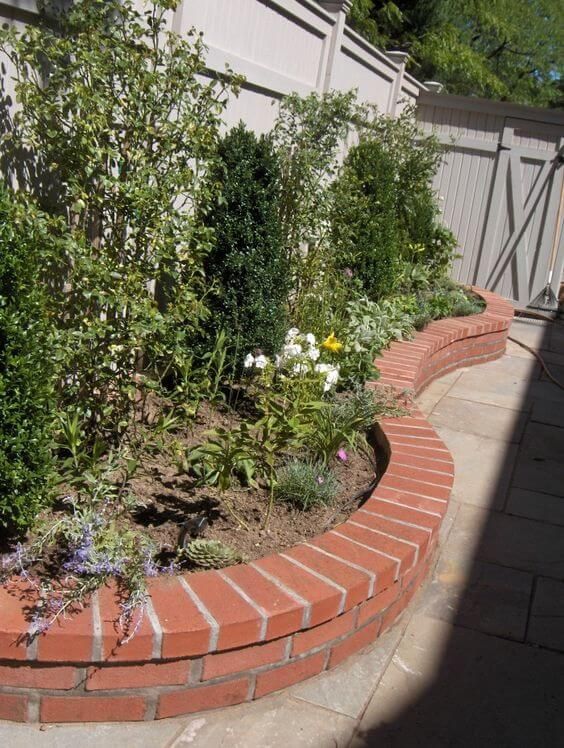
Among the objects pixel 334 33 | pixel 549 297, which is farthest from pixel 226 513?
pixel 549 297

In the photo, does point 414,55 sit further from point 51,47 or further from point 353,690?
point 353,690

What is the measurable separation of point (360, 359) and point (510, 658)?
2.13 metres

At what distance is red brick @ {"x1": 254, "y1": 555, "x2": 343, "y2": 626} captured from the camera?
2549 mm

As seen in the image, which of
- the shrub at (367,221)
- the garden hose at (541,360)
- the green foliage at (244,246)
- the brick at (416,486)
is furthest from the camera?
the garden hose at (541,360)

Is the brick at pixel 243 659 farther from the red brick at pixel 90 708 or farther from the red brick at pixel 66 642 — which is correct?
the red brick at pixel 66 642

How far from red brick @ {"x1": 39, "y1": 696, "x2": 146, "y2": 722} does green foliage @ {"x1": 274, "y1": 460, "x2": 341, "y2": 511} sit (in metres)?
1.09

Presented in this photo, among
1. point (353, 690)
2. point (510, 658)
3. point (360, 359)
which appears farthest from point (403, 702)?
point (360, 359)

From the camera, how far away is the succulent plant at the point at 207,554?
106 inches

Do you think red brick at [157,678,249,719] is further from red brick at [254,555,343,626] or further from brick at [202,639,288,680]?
red brick at [254,555,343,626]

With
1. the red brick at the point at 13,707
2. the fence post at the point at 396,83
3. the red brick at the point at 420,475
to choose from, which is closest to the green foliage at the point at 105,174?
the red brick at the point at 420,475

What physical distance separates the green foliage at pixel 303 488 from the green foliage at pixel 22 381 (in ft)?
3.42

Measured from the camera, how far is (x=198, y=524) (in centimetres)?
272

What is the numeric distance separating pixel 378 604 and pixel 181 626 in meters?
0.82

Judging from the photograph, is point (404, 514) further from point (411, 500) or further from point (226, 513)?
point (226, 513)
